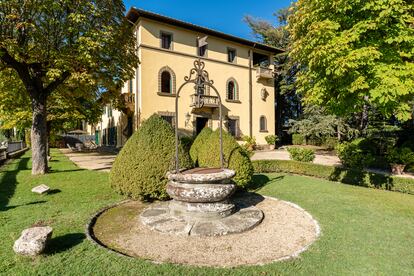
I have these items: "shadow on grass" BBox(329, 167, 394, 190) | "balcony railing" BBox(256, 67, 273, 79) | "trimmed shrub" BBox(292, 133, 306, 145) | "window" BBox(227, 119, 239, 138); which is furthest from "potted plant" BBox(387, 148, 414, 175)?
"trimmed shrub" BBox(292, 133, 306, 145)

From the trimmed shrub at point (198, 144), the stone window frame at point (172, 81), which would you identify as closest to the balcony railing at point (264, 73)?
the stone window frame at point (172, 81)

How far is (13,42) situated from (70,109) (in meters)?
10.4

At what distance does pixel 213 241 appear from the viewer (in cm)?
431

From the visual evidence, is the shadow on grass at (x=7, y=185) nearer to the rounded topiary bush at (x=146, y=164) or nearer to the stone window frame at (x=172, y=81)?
the rounded topiary bush at (x=146, y=164)

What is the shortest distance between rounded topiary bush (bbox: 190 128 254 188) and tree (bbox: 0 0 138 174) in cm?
553

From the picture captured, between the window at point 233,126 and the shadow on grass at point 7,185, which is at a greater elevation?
the window at point 233,126

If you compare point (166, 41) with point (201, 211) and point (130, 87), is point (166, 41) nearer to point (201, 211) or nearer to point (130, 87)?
point (130, 87)

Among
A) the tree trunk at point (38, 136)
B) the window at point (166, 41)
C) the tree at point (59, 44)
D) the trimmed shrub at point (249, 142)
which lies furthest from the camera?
the trimmed shrub at point (249, 142)

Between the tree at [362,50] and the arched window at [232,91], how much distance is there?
14.4 metres

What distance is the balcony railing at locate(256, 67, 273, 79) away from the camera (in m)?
23.2

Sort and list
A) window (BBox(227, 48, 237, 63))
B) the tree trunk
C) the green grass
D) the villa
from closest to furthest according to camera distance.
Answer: the green grass → the tree trunk → the villa → window (BBox(227, 48, 237, 63))

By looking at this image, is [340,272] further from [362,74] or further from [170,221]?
[362,74]

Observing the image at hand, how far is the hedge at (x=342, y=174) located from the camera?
8.23 meters

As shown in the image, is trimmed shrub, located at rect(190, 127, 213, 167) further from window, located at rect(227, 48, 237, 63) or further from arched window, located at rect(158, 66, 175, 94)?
window, located at rect(227, 48, 237, 63)
